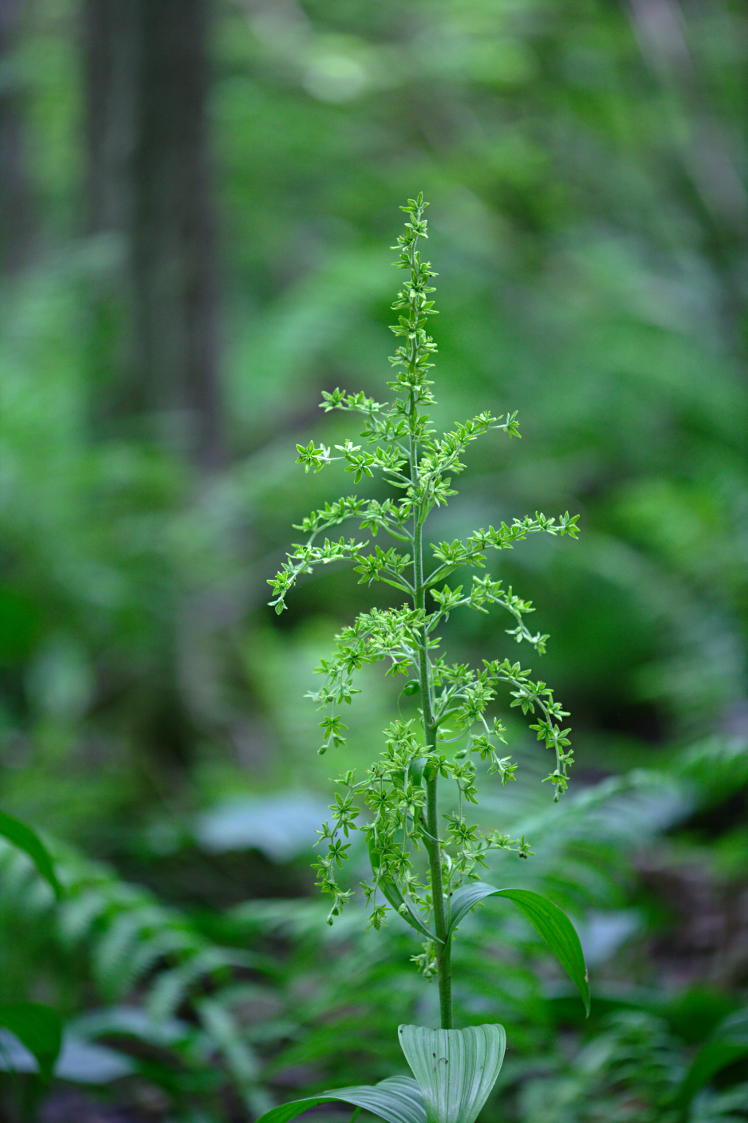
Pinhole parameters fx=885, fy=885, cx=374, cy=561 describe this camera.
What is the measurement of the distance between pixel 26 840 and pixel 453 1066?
616mm

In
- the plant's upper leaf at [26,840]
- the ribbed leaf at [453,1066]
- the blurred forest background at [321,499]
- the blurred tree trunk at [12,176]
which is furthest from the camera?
the blurred tree trunk at [12,176]

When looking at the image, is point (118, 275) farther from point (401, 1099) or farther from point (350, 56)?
point (401, 1099)

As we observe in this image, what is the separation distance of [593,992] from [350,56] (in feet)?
16.8

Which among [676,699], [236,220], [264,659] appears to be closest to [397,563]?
[264,659]

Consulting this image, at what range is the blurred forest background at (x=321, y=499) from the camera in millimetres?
1671

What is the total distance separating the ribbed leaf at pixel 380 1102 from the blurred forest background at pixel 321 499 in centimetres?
59

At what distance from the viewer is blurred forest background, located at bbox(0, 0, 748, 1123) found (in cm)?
167

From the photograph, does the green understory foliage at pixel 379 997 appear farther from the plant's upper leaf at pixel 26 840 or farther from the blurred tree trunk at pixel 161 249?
the blurred tree trunk at pixel 161 249

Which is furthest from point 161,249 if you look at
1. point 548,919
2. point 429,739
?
point 548,919

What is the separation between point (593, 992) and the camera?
1610 millimetres

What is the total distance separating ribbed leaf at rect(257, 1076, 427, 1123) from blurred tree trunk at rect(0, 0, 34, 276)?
5863 mm

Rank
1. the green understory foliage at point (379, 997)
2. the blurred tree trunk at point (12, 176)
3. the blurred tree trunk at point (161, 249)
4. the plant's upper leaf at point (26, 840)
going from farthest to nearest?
the blurred tree trunk at point (12, 176) → the blurred tree trunk at point (161, 249) → the green understory foliage at point (379, 997) → the plant's upper leaf at point (26, 840)

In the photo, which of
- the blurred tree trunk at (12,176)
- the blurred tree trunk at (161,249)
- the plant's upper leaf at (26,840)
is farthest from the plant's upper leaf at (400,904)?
the blurred tree trunk at (12,176)

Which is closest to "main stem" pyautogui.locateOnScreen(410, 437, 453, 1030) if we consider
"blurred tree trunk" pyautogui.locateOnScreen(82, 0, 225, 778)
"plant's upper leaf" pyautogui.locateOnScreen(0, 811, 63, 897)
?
"plant's upper leaf" pyautogui.locateOnScreen(0, 811, 63, 897)
